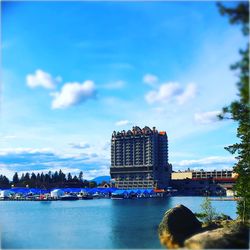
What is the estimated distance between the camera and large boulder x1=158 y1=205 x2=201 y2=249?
1797 inches

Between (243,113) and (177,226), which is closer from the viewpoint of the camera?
(243,113)

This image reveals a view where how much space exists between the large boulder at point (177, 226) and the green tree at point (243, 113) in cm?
774

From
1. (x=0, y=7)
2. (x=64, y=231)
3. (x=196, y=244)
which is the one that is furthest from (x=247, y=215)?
(x=0, y=7)

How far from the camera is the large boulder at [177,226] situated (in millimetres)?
45631

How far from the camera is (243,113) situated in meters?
32.3

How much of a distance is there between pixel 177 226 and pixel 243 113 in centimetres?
1954

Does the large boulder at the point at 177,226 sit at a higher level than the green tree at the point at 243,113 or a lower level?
lower

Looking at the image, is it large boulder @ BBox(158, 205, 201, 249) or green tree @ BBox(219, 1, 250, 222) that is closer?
green tree @ BBox(219, 1, 250, 222)

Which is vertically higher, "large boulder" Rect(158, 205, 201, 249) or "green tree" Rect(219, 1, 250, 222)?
"green tree" Rect(219, 1, 250, 222)

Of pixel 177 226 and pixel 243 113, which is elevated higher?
pixel 243 113

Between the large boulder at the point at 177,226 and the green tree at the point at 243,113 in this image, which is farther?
the large boulder at the point at 177,226

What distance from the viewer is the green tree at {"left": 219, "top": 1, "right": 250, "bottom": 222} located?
2130 cm

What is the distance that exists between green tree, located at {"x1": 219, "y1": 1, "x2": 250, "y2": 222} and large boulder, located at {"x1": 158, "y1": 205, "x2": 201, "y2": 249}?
774cm

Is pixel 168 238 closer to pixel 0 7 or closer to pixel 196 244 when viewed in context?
pixel 196 244
